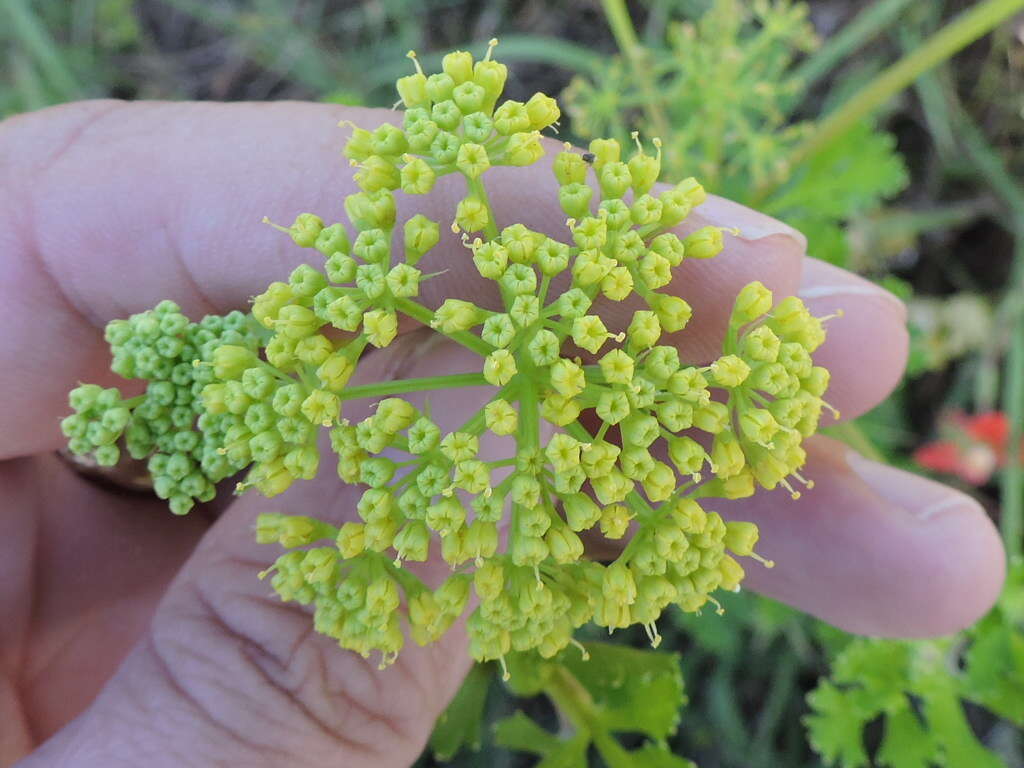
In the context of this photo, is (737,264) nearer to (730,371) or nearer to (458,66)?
(730,371)

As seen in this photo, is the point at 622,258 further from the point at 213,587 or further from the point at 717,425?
the point at 213,587

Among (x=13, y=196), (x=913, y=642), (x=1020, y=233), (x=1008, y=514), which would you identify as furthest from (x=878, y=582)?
(x=13, y=196)

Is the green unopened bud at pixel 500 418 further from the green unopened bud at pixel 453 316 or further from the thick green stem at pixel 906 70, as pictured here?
the thick green stem at pixel 906 70

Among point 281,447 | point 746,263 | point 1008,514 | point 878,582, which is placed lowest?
point 1008,514

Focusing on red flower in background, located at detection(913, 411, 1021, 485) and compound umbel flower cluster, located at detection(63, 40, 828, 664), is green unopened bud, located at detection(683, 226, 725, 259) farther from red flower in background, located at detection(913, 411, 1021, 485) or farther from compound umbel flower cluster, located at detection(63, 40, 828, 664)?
red flower in background, located at detection(913, 411, 1021, 485)

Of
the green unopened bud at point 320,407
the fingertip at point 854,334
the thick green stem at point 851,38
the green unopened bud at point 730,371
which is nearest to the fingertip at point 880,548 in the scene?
the fingertip at point 854,334

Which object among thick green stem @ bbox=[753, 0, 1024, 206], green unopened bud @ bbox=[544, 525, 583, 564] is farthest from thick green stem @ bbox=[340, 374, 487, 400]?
thick green stem @ bbox=[753, 0, 1024, 206]
